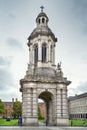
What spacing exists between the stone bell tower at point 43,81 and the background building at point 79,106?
65114 millimetres

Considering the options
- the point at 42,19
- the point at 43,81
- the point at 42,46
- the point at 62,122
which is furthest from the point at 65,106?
the point at 42,19

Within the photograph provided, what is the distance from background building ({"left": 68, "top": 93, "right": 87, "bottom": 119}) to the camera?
389ft

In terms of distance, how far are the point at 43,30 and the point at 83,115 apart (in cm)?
7134

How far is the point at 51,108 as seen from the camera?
51.7 metres

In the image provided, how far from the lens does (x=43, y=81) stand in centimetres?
4975

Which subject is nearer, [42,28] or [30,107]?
[30,107]

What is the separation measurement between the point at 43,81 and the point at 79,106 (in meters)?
79.0

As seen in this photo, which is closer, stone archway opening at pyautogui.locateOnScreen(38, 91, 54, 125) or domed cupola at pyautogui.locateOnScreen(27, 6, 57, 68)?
stone archway opening at pyautogui.locateOnScreen(38, 91, 54, 125)

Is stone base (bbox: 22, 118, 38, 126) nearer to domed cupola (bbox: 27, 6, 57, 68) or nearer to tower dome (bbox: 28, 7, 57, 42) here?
domed cupola (bbox: 27, 6, 57, 68)

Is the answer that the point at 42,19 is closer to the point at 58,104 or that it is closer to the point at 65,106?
the point at 58,104

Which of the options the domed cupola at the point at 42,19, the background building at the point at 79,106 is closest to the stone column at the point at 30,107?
the domed cupola at the point at 42,19

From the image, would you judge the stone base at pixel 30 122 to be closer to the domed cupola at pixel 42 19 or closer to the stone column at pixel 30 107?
the stone column at pixel 30 107

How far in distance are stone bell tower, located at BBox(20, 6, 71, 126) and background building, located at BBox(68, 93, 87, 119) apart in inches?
2564

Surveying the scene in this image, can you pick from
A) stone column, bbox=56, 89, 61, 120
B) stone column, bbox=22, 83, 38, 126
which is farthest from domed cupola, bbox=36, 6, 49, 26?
stone column, bbox=56, 89, 61, 120
